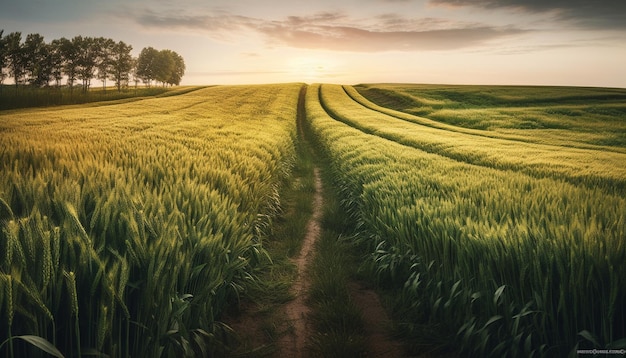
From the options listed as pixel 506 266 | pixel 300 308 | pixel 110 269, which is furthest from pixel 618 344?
pixel 110 269

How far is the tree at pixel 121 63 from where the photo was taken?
8562cm

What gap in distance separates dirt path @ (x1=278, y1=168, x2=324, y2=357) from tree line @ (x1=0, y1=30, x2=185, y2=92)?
8751 centimetres

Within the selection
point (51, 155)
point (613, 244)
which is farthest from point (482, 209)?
point (51, 155)

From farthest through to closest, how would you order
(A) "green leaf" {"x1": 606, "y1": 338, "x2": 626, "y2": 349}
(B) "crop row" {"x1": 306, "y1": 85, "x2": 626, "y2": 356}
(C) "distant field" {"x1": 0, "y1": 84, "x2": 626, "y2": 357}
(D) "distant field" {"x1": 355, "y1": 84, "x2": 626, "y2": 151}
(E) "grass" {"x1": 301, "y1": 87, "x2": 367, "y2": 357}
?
(D) "distant field" {"x1": 355, "y1": 84, "x2": 626, "y2": 151}, (E) "grass" {"x1": 301, "y1": 87, "x2": 367, "y2": 357}, (B) "crop row" {"x1": 306, "y1": 85, "x2": 626, "y2": 356}, (A) "green leaf" {"x1": 606, "y1": 338, "x2": 626, "y2": 349}, (C) "distant field" {"x1": 0, "y1": 84, "x2": 626, "y2": 357}

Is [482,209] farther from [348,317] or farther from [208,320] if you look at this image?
[208,320]

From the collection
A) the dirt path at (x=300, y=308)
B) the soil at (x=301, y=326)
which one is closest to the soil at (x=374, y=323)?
the soil at (x=301, y=326)

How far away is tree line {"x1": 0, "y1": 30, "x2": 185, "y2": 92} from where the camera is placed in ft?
245

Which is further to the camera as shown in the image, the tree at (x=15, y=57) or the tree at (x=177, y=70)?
the tree at (x=177, y=70)

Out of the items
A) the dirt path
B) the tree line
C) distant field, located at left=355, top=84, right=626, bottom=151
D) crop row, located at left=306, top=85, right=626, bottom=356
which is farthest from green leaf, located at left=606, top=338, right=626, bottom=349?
the tree line

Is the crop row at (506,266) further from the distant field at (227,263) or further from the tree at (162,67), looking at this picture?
the tree at (162,67)

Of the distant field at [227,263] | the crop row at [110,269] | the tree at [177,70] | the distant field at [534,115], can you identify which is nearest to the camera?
the crop row at [110,269]

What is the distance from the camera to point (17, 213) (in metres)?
2.77

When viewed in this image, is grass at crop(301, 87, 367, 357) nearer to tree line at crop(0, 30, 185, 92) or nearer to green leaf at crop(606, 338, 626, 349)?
green leaf at crop(606, 338, 626, 349)

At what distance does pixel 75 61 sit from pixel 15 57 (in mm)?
11115
